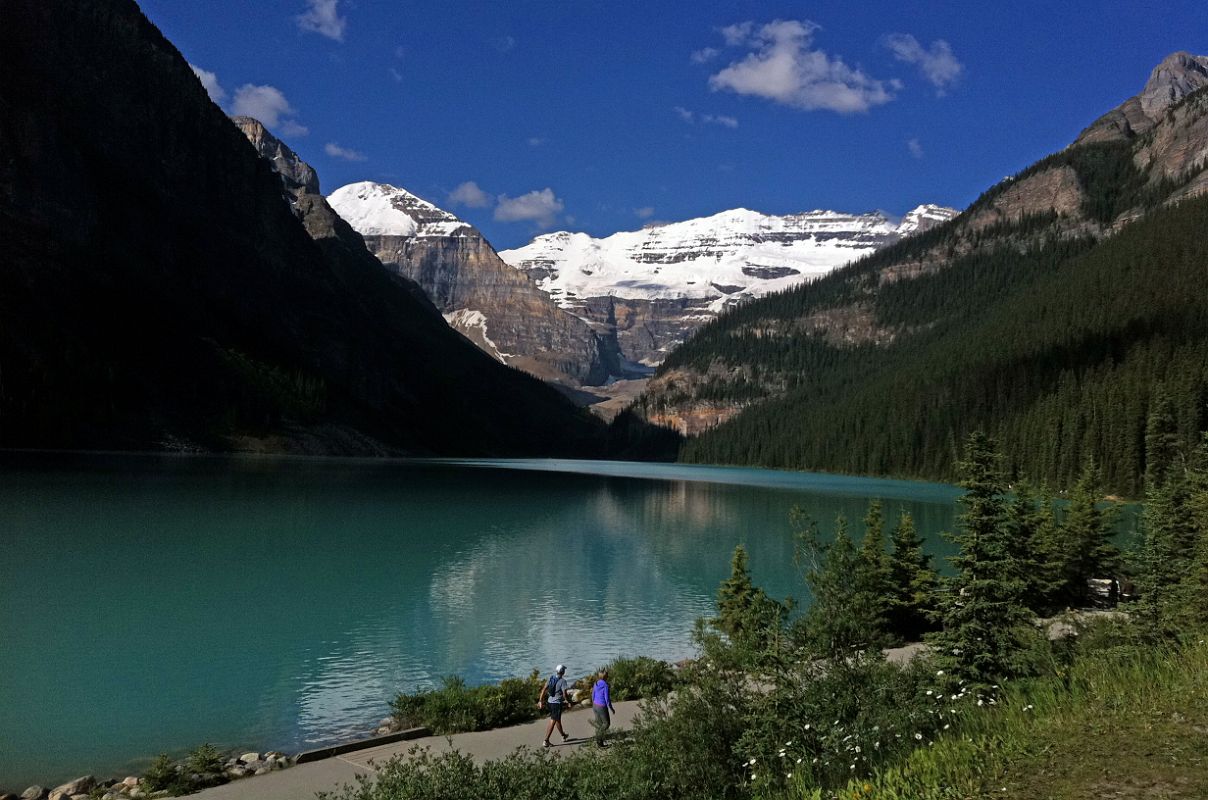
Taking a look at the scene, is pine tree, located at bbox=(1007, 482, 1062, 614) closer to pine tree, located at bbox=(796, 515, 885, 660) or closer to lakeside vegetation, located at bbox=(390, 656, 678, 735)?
lakeside vegetation, located at bbox=(390, 656, 678, 735)

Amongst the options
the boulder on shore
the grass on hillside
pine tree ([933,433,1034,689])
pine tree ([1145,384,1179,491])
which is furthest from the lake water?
pine tree ([1145,384,1179,491])

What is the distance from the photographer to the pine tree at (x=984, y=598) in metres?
16.3

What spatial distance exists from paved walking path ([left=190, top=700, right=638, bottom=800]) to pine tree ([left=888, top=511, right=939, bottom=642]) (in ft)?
43.9

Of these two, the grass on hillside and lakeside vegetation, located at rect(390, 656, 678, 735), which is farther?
lakeside vegetation, located at rect(390, 656, 678, 735)

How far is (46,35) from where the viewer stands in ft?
582

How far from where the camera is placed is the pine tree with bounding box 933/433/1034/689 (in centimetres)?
1633

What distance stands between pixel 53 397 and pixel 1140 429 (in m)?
171

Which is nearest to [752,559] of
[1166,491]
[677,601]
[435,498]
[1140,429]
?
[677,601]

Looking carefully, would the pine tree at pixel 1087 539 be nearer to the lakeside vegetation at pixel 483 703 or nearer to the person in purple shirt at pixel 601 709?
the lakeside vegetation at pixel 483 703

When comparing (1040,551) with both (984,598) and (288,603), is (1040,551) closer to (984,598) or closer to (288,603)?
(984,598)

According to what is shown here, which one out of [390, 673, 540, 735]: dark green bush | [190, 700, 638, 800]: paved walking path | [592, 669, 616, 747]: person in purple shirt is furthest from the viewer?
[390, 673, 540, 735]: dark green bush

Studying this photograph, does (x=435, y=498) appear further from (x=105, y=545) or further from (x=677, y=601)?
(x=677, y=601)

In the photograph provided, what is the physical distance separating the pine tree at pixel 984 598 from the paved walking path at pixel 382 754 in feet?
24.0

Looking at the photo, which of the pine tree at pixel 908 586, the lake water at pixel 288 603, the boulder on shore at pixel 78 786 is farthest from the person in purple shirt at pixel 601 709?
the pine tree at pixel 908 586
